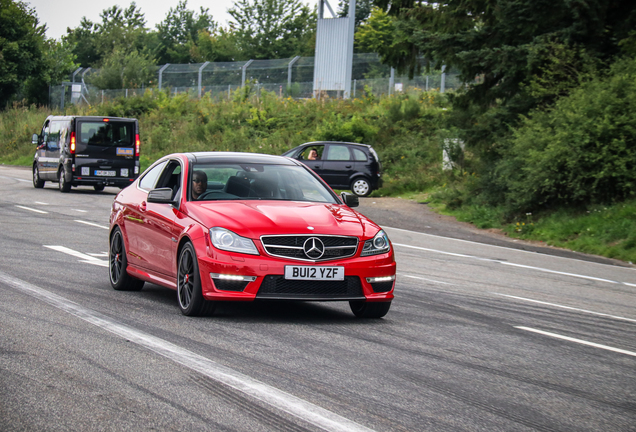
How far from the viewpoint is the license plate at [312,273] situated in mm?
7379

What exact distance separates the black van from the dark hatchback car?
5.28 m

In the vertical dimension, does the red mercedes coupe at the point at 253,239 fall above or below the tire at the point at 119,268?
above

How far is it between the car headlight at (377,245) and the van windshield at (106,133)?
1975 cm

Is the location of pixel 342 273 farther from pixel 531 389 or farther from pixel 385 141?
pixel 385 141

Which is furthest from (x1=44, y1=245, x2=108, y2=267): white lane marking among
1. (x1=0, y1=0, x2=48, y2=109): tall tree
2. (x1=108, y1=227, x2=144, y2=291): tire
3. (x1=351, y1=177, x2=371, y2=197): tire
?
(x1=0, y1=0, x2=48, y2=109): tall tree

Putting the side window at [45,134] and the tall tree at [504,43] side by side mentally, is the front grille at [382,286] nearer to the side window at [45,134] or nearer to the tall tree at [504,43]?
the tall tree at [504,43]

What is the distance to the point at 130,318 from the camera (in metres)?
7.57

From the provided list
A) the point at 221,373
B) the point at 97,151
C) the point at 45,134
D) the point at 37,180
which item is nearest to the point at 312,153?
the point at 97,151

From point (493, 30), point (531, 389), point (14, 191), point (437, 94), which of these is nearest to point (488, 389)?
point (531, 389)

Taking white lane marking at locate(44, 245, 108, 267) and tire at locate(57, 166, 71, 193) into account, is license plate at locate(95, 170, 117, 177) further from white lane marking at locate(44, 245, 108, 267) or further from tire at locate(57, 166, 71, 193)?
white lane marking at locate(44, 245, 108, 267)

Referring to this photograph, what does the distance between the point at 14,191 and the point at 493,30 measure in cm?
1451

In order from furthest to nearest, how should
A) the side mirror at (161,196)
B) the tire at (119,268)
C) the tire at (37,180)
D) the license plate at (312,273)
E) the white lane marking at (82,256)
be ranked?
the tire at (37,180), the white lane marking at (82,256), the tire at (119,268), the side mirror at (161,196), the license plate at (312,273)

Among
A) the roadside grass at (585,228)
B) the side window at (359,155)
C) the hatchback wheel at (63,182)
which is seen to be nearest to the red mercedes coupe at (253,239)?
the roadside grass at (585,228)

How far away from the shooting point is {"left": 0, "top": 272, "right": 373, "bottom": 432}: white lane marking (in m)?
4.58
